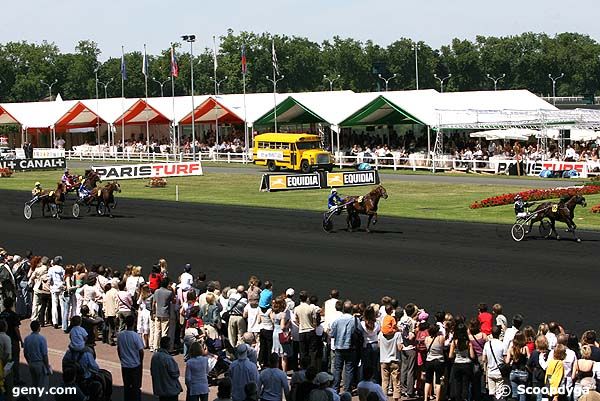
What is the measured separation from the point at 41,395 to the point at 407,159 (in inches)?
1978

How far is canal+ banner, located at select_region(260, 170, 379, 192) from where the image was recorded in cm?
5047

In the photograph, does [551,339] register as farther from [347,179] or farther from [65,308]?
[347,179]

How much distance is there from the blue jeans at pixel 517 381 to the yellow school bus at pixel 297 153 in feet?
152

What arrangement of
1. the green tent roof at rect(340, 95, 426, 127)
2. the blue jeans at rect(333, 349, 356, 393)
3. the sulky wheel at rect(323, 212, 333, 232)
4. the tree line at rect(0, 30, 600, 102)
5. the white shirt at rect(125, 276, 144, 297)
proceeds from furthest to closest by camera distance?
the tree line at rect(0, 30, 600, 102), the green tent roof at rect(340, 95, 426, 127), the sulky wheel at rect(323, 212, 333, 232), the white shirt at rect(125, 276, 144, 297), the blue jeans at rect(333, 349, 356, 393)

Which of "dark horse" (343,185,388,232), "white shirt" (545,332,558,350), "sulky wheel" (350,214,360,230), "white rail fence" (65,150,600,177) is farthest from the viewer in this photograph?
"white rail fence" (65,150,600,177)

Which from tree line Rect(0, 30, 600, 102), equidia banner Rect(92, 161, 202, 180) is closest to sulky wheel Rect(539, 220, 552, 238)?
equidia banner Rect(92, 161, 202, 180)

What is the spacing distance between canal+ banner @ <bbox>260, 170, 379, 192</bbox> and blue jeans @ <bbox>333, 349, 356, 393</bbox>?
112 feet

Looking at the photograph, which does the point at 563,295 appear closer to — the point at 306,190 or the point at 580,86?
the point at 306,190

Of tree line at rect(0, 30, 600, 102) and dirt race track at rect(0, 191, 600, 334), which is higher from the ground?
tree line at rect(0, 30, 600, 102)

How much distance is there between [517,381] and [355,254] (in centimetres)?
1579

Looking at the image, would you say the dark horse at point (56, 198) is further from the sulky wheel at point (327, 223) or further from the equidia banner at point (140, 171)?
the equidia banner at point (140, 171)

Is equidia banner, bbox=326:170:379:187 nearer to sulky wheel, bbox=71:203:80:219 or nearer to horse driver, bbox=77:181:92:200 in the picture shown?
horse driver, bbox=77:181:92:200

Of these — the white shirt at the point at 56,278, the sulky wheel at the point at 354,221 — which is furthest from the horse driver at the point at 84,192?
the white shirt at the point at 56,278

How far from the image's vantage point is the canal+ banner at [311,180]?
5047 cm
